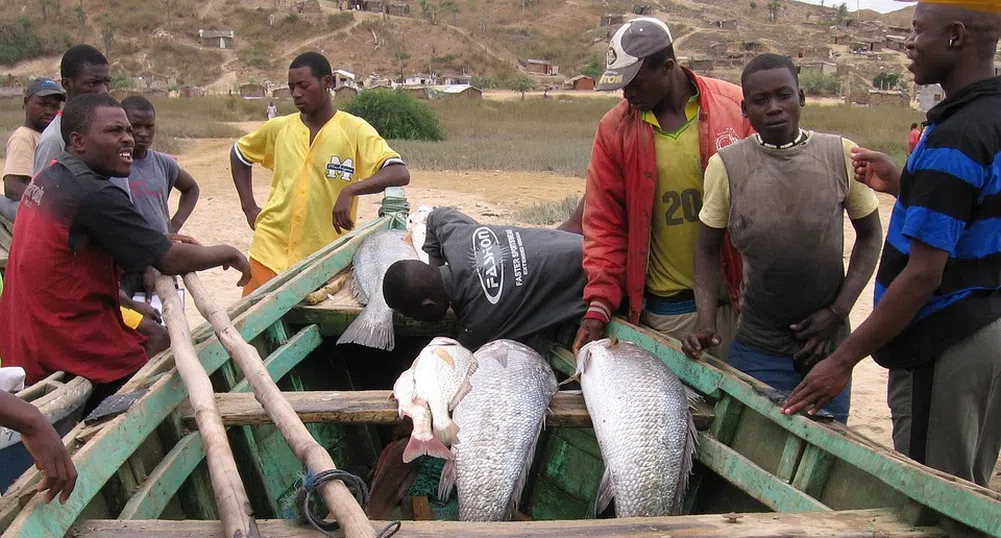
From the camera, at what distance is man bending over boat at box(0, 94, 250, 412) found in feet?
9.95

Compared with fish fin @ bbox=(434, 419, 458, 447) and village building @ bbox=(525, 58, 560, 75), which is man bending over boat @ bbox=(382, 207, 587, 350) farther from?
village building @ bbox=(525, 58, 560, 75)

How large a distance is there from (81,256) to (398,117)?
2126cm

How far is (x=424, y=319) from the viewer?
3820mm

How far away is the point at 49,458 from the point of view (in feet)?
6.65

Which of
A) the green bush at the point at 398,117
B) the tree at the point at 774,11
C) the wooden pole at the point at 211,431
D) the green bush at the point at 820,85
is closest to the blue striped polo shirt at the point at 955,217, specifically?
the wooden pole at the point at 211,431

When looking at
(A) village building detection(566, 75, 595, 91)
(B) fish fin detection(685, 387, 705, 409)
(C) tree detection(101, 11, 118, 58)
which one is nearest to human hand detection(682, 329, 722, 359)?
(B) fish fin detection(685, 387, 705, 409)

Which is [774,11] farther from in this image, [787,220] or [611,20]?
[787,220]

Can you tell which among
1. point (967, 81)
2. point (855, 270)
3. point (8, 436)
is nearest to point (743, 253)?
point (855, 270)

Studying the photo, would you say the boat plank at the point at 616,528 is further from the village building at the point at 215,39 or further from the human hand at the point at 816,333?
the village building at the point at 215,39

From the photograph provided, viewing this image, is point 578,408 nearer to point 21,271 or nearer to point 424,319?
point 424,319

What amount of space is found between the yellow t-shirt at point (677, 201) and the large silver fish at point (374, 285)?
129cm

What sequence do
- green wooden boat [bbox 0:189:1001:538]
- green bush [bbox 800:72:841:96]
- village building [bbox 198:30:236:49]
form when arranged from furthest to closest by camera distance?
village building [bbox 198:30:236:49] < green bush [bbox 800:72:841:96] < green wooden boat [bbox 0:189:1001:538]

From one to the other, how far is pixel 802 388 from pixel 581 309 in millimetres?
1277

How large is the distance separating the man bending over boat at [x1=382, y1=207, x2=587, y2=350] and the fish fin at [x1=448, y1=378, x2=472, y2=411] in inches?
24.9
